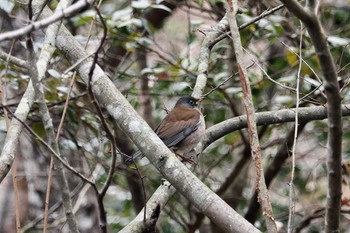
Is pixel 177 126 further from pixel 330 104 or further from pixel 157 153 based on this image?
pixel 330 104

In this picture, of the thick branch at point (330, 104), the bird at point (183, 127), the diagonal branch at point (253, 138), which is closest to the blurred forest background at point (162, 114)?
the bird at point (183, 127)

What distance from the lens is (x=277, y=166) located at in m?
5.74

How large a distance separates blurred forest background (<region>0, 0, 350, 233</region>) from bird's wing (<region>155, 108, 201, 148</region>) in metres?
0.35

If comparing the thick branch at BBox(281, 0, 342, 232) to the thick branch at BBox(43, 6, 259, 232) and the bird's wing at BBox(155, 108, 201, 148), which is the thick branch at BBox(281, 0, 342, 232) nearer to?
the thick branch at BBox(43, 6, 259, 232)

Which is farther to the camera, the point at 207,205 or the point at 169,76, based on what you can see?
the point at 169,76

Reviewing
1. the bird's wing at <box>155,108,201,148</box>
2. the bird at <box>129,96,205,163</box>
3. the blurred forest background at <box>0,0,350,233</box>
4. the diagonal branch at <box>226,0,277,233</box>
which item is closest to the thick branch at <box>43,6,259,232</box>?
the diagonal branch at <box>226,0,277,233</box>

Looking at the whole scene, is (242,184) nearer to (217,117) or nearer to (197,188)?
(217,117)

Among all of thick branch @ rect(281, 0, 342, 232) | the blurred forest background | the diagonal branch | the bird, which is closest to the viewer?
thick branch @ rect(281, 0, 342, 232)

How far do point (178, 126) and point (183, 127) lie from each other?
0.08m

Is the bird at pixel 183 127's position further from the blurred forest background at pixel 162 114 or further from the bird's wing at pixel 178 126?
the blurred forest background at pixel 162 114

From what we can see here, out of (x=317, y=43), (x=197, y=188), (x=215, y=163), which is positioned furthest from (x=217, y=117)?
(x=317, y=43)

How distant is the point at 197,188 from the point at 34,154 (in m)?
4.08

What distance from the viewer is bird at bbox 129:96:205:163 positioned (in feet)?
16.2

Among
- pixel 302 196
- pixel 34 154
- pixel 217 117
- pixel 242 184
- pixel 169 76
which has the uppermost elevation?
pixel 34 154
